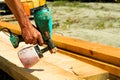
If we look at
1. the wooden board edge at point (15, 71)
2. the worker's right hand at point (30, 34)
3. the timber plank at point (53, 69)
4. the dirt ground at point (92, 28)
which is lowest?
the dirt ground at point (92, 28)

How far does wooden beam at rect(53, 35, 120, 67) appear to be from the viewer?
3.62 metres

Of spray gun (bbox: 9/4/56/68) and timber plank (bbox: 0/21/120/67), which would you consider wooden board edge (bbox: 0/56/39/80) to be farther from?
timber plank (bbox: 0/21/120/67)

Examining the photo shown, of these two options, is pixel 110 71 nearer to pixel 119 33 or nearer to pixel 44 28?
pixel 44 28

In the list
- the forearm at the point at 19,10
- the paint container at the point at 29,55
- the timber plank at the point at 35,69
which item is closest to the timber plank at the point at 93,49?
the timber plank at the point at 35,69

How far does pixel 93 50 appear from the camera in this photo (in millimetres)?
3912

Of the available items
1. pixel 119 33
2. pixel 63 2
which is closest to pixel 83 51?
pixel 119 33

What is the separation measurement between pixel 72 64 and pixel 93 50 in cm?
30

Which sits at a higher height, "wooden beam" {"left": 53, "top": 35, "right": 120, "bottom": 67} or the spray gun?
the spray gun

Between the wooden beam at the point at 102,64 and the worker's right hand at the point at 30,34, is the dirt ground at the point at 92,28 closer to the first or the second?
the wooden beam at the point at 102,64

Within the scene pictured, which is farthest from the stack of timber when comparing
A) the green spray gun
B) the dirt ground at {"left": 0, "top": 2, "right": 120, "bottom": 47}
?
the dirt ground at {"left": 0, "top": 2, "right": 120, "bottom": 47}

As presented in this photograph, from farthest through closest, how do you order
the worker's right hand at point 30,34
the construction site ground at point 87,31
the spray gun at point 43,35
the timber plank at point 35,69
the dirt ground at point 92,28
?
the dirt ground at point 92,28 → the construction site ground at point 87,31 → the spray gun at point 43,35 → the timber plank at point 35,69 → the worker's right hand at point 30,34

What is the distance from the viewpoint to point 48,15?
3.50m

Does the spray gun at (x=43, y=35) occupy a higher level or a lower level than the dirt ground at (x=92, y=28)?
higher

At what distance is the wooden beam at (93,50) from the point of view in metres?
3.62
